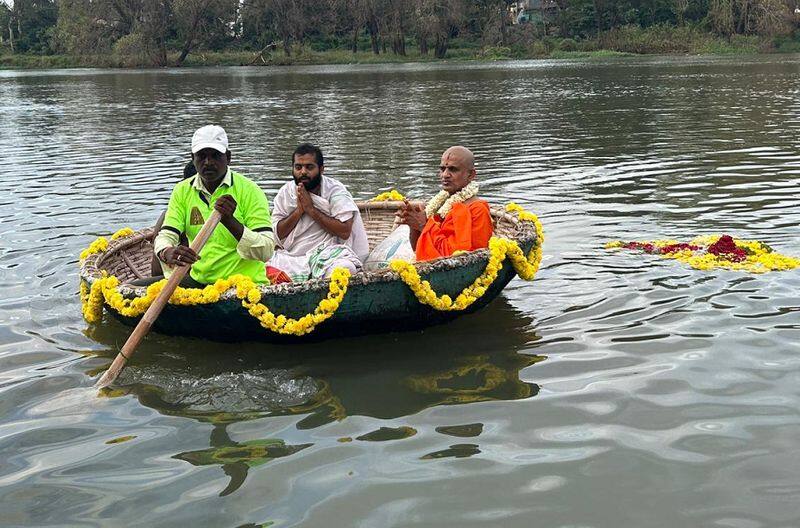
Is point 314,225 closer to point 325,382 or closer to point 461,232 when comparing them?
point 461,232

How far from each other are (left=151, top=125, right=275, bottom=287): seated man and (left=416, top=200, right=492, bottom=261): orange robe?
1275 millimetres

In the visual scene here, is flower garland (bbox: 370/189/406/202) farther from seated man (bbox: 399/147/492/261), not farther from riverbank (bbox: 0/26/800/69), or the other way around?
riverbank (bbox: 0/26/800/69)

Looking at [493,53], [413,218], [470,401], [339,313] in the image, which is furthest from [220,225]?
A: [493,53]

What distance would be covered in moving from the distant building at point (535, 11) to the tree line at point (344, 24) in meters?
0.21

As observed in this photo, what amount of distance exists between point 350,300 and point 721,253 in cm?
334

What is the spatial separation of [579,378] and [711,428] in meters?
0.85

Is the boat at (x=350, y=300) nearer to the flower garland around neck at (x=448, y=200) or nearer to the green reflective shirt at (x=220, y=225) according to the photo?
the green reflective shirt at (x=220, y=225)

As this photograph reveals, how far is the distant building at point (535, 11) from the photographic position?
6712cm

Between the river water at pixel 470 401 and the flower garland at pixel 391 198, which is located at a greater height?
the flower garland at pixel 391 198

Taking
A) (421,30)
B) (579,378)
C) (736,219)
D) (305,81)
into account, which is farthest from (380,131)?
(421,30)

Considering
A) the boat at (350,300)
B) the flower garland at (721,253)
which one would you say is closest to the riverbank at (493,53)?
the flower garland at (721,253)

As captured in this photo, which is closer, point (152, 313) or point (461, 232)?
point (152, 313)

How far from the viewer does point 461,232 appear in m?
6.06

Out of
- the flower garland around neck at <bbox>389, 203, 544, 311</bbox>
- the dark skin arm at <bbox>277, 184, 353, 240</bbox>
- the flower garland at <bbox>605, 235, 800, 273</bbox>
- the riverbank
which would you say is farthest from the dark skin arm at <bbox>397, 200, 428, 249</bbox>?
the riverbank
